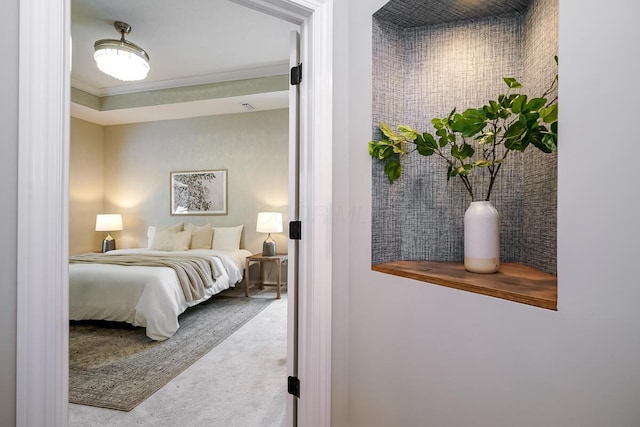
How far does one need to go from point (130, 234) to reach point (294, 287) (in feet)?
17.2

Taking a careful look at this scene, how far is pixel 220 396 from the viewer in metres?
2.06

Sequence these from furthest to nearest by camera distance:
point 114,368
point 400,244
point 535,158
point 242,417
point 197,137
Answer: point 197,137
point 114,368
point 242,417
point 400,244
point 535,158

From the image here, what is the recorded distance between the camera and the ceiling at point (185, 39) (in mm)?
2965

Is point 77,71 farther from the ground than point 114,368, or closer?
farther from the ground

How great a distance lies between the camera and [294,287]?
60.2 inches

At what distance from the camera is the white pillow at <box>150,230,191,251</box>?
4.87 metres

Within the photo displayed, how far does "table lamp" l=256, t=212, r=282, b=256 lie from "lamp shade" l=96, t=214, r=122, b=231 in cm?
263

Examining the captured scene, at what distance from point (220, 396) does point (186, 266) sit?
5.98 ft

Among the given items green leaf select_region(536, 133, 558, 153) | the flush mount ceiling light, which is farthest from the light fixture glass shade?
green leaf select_region(536, 133, 558, 153)

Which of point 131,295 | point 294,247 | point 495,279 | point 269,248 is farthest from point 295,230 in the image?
point 269,248

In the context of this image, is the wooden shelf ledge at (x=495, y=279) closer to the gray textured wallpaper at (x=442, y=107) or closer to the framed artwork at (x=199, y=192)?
the gray textured wallpaper at (x=442, y=107)
